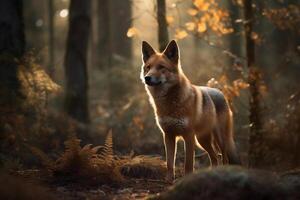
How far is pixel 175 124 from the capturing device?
30.0ft

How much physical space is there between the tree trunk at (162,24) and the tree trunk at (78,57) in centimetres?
461

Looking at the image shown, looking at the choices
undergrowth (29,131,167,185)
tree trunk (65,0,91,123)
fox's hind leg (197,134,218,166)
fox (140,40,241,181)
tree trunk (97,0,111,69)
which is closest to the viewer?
undergrowth (29,131,167,185)

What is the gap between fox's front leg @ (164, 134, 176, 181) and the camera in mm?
9274

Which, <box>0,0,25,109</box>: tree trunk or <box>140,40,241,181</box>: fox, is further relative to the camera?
<box>0,0,25,109</box>: tree trunk

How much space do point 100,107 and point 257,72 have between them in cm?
1380

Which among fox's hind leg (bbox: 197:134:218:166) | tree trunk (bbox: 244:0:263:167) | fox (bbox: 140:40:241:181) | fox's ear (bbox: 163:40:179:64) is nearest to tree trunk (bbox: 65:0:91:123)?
tree trunk (bbox: 244:0:263:167)

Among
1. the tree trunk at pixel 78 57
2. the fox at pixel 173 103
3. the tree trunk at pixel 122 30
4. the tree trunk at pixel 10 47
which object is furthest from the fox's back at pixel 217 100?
the tree trunk at pixel 122 30

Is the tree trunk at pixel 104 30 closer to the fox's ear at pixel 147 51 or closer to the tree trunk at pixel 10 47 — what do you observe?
the tree trunk at pixel 10 47

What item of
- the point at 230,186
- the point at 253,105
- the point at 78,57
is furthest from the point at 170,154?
the point at 78,57

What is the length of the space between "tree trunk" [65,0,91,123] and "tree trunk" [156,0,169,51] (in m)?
4.61

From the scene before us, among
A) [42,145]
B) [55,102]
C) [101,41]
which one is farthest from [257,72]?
[101,41]

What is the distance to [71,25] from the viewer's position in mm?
16984

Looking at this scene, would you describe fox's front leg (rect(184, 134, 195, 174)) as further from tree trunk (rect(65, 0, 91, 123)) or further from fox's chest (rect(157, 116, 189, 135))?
tree trunk (rect(65, 0, 91, 123))

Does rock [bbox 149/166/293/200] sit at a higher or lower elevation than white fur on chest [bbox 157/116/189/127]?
lower
